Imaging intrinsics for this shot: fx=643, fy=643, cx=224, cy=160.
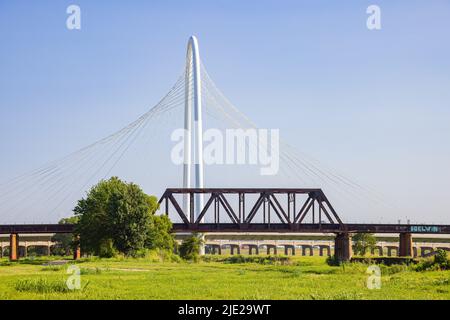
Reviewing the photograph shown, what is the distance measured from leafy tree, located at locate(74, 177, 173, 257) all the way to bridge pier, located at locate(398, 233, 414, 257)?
3372 cm

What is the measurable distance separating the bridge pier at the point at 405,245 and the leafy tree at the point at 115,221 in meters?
33.7

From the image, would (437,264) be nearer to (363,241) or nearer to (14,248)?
(14,248)

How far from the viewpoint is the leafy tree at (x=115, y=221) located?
6072 centimetres

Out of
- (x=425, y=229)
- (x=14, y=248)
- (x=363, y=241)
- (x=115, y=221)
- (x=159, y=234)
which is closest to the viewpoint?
(x=115, y=221)

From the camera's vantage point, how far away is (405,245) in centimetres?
8175

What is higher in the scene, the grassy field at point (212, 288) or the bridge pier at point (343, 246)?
the grassy field at point (212, 288)

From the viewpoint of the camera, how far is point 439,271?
138ft

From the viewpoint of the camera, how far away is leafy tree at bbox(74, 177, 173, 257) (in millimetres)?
60719

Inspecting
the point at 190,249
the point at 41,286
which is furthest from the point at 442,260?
the point at 190,249

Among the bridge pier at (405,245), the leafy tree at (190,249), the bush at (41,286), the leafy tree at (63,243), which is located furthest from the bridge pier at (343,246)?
the bush at (41,286)

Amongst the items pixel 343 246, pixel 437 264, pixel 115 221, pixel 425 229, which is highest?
pixel 115 221

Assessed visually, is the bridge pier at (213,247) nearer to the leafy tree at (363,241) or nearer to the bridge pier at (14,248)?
the leafy tree at (363,241)

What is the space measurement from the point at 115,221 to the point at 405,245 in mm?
39788

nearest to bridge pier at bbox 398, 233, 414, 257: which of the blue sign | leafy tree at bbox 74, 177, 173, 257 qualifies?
the blue sign
